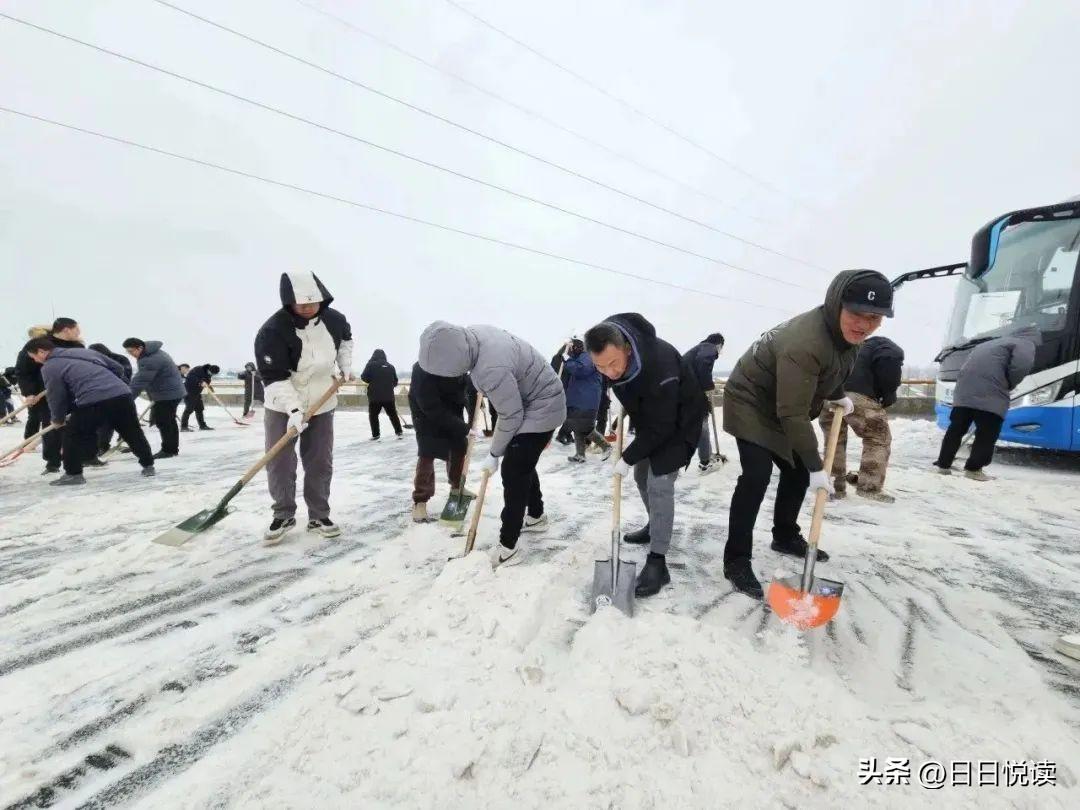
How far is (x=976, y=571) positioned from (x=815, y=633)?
150 centimetres

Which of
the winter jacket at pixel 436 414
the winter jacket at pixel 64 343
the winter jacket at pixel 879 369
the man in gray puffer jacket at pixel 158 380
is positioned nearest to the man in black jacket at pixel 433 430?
the winter jacket at pixel 436 414

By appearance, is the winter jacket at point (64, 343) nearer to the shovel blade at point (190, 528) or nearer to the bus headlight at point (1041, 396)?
the shovel blade at point (190, 528)

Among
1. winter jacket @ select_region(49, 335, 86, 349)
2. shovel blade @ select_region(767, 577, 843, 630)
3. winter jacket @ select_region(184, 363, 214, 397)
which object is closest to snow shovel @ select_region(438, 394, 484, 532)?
shovel blade @ select_region(767, 577, 843, 630)

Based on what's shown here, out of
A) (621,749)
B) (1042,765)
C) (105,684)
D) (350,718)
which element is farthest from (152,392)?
(1042,765)

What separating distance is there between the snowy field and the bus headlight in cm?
285

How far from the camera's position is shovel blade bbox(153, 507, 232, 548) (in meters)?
3.02

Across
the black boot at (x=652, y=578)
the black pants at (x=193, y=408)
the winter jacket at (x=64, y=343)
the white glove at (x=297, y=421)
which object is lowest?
the black pants at (x=193, y=408)

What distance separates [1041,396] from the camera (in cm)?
525

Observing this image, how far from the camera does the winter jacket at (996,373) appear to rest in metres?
4.78

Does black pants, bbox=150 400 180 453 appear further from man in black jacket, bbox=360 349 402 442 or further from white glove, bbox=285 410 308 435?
white glove, bbox=285 410 308 435

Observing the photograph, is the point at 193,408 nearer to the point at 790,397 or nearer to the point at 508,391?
the point at 508,391

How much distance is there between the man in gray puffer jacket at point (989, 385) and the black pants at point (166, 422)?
9931 millimetres

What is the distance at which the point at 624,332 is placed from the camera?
7.91 ft

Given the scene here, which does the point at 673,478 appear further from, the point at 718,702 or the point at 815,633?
the point at 718,702
